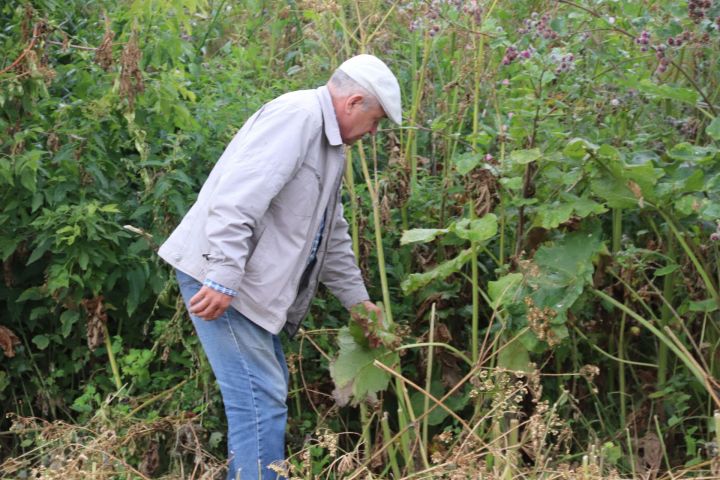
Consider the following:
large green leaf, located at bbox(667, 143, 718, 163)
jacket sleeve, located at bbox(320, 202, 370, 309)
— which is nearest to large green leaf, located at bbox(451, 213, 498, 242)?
jacket sleeve, located at bbox(320, 202, 370, 309)

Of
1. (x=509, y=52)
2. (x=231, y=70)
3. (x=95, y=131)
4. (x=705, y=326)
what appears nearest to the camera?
(x=509, y=52)

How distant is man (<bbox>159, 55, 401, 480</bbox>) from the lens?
372cm

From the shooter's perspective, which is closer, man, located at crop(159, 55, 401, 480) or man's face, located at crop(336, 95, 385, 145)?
man, located at crop(159, 55, 401, 480)

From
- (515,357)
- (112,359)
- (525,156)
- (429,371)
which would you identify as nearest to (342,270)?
(429,371)

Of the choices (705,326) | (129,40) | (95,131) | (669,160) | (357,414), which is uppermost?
(129,40)

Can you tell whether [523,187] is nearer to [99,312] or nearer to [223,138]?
[223,138]

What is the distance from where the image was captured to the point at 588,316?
186 inches

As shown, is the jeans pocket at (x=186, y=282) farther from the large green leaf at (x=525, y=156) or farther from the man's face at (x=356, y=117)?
the large green leaf at (x=525, y=156)

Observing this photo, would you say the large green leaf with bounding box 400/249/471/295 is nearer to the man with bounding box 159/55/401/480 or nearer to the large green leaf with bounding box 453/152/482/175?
the large green leaf with bounding box 453/152/482/175

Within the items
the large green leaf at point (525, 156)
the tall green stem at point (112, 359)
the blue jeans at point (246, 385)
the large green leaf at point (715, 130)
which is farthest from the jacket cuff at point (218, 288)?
the large green leaf at point (715, 130)

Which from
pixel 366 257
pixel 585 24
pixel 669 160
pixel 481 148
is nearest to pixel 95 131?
pixel 366 257

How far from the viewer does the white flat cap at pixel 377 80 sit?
151 inches

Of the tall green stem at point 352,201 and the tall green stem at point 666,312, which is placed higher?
the tall green stem at point 352,201

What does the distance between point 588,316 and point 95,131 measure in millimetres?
2318
